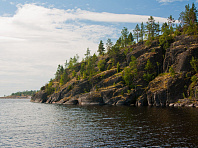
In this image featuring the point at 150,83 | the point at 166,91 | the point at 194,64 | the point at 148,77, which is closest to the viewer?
the point at 166,91

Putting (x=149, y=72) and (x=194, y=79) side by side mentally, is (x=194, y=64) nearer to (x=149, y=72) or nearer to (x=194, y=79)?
(x=194, y=79)

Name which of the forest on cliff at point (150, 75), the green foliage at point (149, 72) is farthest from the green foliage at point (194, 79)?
the green foliage at point (149, 72)

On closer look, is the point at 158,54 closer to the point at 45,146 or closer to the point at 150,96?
the point at 150,96

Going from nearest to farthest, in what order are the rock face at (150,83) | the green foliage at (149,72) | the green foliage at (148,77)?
1. the rock face at (150,83)
2. the green foliage at (148,77)
3. the green foliage at (149,72)

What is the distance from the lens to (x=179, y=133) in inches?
1348

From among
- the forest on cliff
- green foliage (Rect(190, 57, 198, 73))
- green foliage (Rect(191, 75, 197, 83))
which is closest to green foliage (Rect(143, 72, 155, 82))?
the forest on cliff

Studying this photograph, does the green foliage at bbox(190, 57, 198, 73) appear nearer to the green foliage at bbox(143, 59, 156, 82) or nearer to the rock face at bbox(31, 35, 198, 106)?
the rock face at bbox(31, 35, 198, 106)

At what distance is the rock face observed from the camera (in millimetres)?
95438

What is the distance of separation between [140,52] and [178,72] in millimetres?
40205

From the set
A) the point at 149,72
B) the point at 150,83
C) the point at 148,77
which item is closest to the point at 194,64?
the point at 150,83

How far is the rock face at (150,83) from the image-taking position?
95.4 meters

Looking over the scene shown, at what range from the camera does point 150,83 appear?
10831 centimetres

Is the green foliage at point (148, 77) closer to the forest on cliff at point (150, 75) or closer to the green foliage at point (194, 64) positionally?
the forest on cliff at point (150, 75)

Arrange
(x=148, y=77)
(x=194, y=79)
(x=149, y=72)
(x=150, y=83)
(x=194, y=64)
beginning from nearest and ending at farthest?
(x=194, y=79) < (x=194, y=64) < (x=150, y=83) < (x=148, y=77) < (x=149, y=72)
